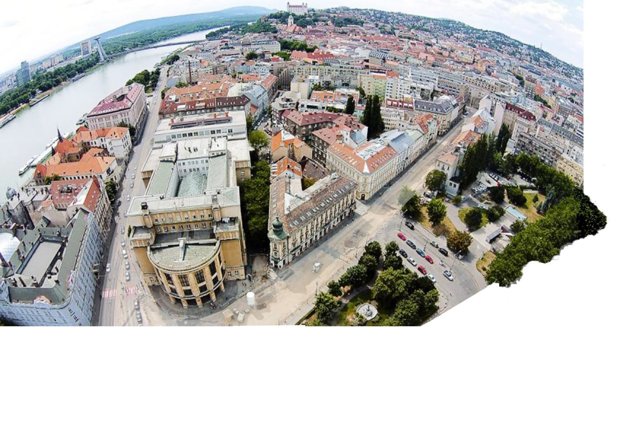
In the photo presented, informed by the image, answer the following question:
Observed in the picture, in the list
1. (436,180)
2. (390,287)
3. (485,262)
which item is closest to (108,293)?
(390,287)

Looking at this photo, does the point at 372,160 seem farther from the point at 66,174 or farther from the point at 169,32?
the point at 169,32

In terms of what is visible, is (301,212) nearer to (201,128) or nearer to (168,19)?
(201,128)

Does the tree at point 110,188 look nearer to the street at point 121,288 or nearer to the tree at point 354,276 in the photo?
the street at point 121,288

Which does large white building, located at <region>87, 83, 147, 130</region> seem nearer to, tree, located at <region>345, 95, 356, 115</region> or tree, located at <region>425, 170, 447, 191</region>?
tree, located at <region>345, 95, 356, 115</region>

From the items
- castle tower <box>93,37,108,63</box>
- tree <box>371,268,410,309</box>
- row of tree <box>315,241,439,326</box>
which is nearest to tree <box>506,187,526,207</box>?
row of tree <box>315,241,439,326</box>

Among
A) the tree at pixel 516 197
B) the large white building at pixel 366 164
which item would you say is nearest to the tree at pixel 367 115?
the large white building at pixel 366 164

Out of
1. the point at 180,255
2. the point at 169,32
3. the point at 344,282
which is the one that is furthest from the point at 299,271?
the point at 169,32
